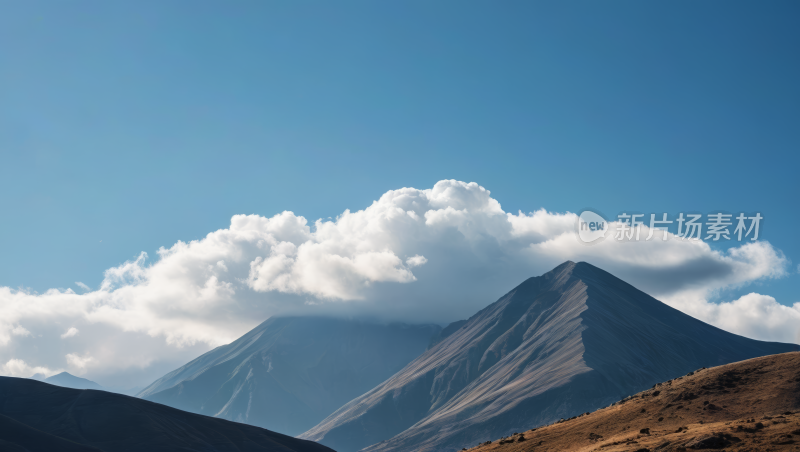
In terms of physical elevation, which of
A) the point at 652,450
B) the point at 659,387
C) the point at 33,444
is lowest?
the point at 652,450

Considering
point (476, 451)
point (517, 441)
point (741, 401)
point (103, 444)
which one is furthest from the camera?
point (103, 444)

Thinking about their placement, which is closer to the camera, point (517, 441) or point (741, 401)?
point (741, 401)

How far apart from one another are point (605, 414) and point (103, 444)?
164378 mm

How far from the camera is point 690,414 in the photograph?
247 feet

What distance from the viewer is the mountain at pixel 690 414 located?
60.6 m

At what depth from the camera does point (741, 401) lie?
76125 millimetres

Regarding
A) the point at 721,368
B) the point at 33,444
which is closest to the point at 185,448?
the point at 33,444

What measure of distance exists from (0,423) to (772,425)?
185587mm

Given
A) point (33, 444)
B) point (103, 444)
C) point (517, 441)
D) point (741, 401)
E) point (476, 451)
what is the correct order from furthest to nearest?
point (103, 444)
point (33, 444)
point (476, 451)
point (517, 441)
point (741, 401)

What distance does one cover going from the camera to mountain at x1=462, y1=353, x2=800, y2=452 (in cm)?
6059

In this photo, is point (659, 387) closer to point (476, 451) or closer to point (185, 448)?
point (476, 451)

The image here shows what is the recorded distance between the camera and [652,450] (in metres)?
58.2

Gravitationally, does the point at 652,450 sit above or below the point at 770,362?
below

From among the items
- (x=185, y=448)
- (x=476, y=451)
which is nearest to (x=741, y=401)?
(x=476, y=451)
